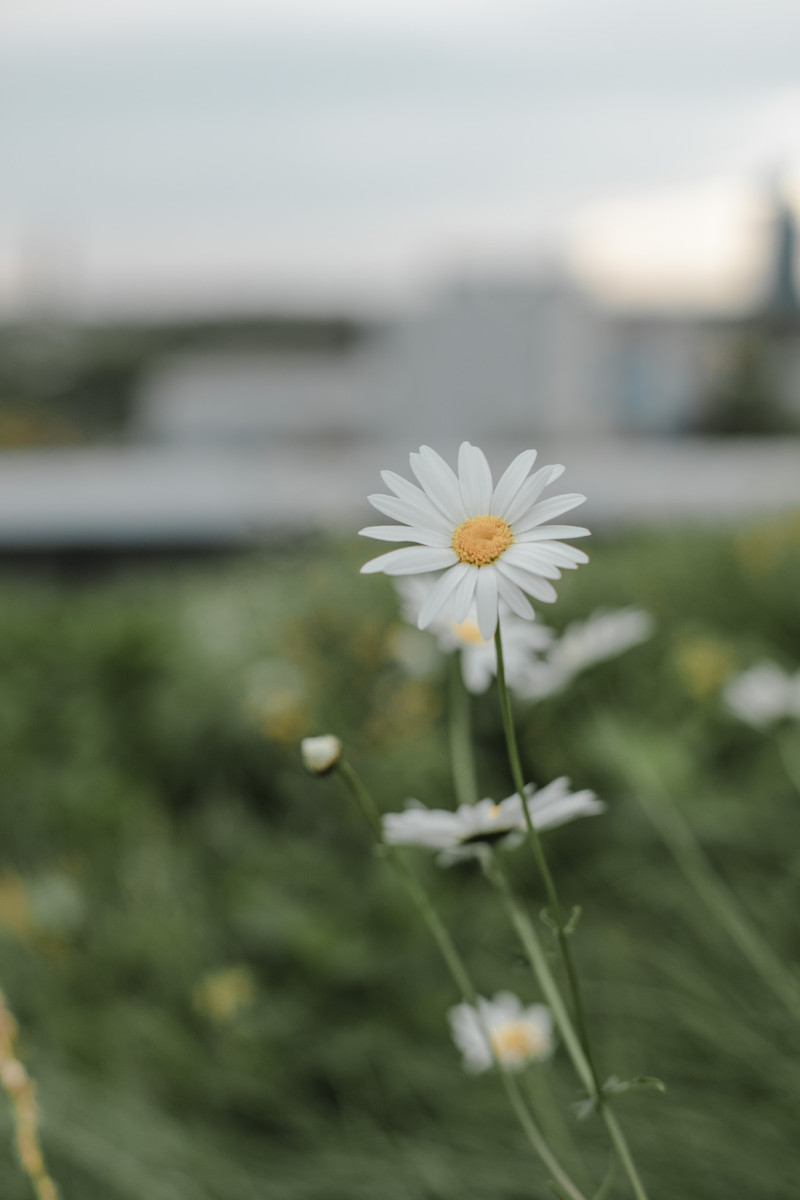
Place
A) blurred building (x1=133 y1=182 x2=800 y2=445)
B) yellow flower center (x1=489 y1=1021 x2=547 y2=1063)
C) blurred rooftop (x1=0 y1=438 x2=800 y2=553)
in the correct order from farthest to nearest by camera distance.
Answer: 1. blurred building (x1=133 y1=182 x2=800 y2=445)
2. blurred rooftop (x1=0 y1=438 x2=800 y2=553)
3. yellow flower center (x1=489 y1=1021 x2=547 y2=1063)

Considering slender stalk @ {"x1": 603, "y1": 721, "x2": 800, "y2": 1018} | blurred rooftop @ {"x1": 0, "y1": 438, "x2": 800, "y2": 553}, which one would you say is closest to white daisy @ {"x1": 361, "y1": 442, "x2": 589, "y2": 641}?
slender stalk @ {"x1": 603, "y1": 721, "x2": 800, "y2": 1018}

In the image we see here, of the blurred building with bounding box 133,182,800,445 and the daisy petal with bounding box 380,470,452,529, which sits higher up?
the blurred building with bounding box 133,182,800,445

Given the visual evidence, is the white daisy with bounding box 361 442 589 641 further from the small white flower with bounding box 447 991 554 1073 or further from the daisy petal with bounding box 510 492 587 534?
the small white flower with bounding box 447 991 554 1073

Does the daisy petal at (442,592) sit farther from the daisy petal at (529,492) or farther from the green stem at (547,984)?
the green stem at (547,984)

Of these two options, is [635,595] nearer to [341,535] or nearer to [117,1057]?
[341,535]

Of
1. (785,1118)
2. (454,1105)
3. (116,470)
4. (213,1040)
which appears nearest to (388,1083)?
(454,1105)

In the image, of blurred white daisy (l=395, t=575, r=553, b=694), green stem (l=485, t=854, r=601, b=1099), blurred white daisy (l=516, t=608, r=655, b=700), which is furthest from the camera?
blurred white daisy (l=516, t=608, r=655, b=700)

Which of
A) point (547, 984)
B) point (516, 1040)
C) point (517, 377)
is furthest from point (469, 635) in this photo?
point (517, 377)
